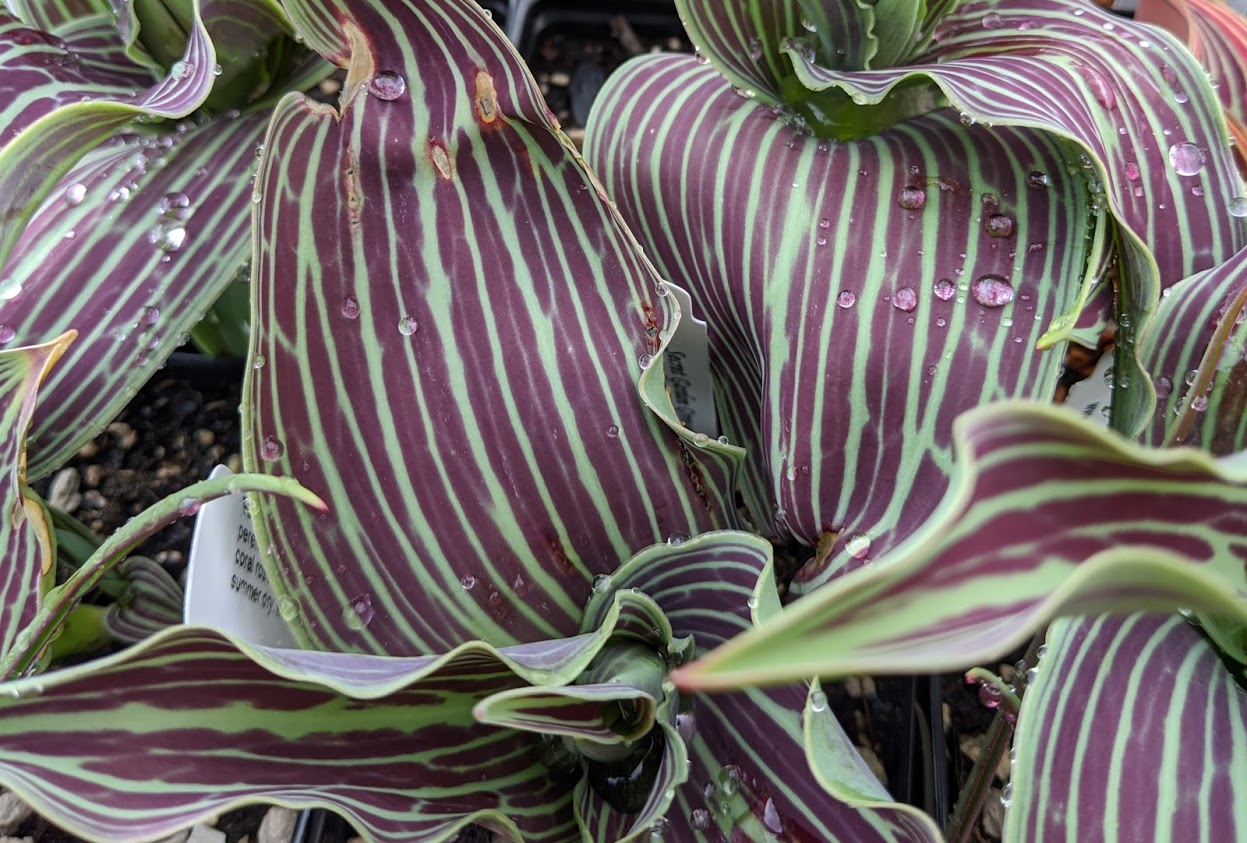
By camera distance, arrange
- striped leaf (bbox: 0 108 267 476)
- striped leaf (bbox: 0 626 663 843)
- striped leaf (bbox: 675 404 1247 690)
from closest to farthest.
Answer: striped leaf (bbox: 675 404 1247 690), striped leaf (bbox: 0 626 663 843), striped leaf (bbox: 0 108 267 476)

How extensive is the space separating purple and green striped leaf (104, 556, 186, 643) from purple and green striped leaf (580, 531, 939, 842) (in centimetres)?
29

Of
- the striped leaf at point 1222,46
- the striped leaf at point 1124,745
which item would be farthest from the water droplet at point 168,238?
the striped leaf at point 1222,46

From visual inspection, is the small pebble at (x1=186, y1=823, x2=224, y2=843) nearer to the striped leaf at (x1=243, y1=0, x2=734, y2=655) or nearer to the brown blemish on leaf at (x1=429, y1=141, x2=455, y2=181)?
the striped leaf at (x1=243, y1=0, x2=734, y2=655)

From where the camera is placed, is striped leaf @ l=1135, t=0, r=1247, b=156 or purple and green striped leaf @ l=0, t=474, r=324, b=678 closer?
purple and green striped leaf @ l=0, t=474, r=324, b=678

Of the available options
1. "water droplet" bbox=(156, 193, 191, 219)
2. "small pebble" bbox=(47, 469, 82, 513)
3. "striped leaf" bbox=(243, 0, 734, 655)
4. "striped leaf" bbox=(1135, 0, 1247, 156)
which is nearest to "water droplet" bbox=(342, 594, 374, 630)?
"striped leaf" bbox=(243, 0, 734, 655)

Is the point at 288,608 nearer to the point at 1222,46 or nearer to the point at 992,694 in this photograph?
the point at 992,694

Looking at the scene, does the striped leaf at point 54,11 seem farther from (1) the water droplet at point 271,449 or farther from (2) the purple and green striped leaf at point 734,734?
(2) the purple and green striped leaf at point 734,734

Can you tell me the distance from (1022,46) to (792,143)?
132mm

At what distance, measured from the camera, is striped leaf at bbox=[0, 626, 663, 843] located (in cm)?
26

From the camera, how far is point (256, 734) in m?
0.30

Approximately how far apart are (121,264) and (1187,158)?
1.85 feet

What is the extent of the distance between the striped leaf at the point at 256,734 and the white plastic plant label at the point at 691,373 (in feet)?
0.65

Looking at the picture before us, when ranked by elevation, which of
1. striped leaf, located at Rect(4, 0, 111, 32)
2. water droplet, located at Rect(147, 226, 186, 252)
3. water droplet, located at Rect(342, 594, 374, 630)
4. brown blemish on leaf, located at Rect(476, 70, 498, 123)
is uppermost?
striped leaf, located at Rect(4, 0, 111, 32)

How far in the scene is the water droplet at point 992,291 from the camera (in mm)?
427
